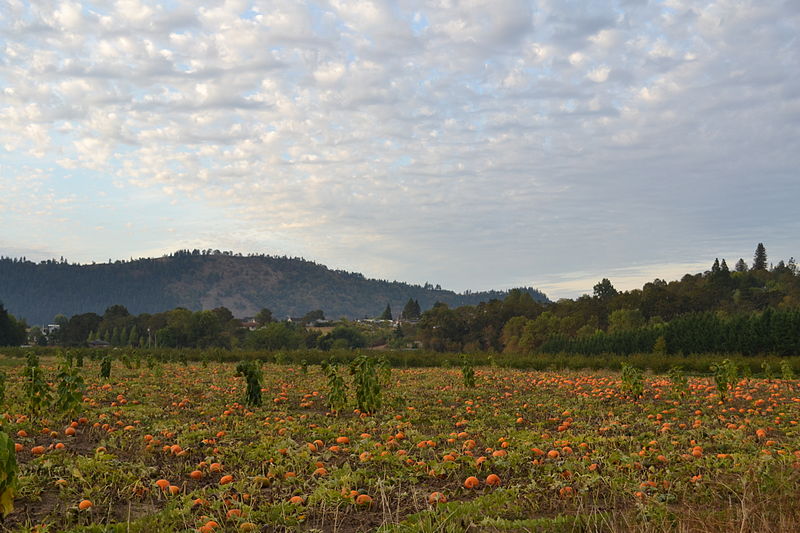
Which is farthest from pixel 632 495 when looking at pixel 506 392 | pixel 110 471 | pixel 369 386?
pixel 506 392

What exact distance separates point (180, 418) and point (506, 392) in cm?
942

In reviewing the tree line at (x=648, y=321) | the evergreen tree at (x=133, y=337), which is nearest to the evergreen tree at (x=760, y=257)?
the tree line at (x=648, y=321)

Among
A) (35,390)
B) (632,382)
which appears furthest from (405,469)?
(632,382)

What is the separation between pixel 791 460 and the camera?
7816 mm

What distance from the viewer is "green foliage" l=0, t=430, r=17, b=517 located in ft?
17.6

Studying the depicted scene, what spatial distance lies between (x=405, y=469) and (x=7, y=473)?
176 inches

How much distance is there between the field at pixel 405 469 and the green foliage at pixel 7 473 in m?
0.29

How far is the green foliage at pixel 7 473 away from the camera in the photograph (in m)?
5.38

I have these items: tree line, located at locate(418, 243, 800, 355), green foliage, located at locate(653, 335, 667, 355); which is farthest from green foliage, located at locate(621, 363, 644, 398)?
green foliage, located at locate(653, 335, 667, 355)

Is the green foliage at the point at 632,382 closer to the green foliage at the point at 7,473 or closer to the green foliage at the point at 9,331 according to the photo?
the green foliage at the point at 7,473

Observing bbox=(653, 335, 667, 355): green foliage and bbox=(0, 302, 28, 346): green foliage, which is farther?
bbox=(0, 302, 28, 346): green foliage

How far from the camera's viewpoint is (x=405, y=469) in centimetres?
770

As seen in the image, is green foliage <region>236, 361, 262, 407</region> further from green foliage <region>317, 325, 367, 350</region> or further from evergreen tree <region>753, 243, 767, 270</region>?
evergreen tree <region>753, 243, 767, 270</region>

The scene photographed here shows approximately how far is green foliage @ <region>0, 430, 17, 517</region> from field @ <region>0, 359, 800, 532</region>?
0.29 metres
